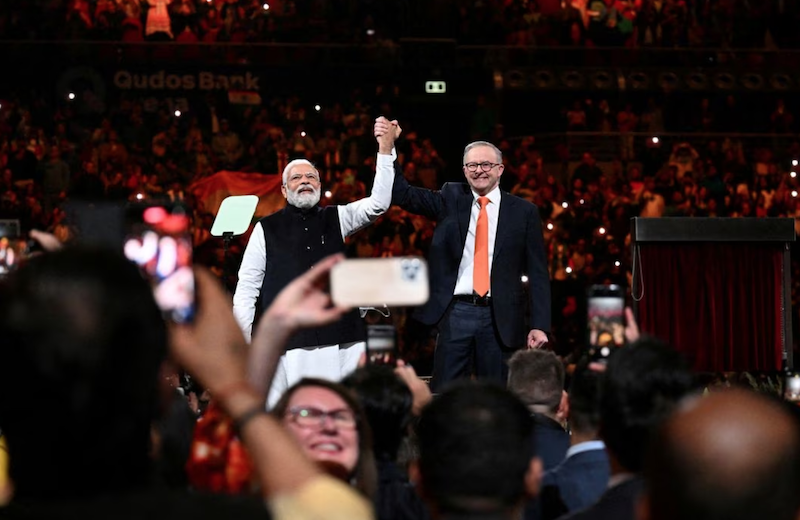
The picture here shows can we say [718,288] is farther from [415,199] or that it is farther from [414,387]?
[414,387]

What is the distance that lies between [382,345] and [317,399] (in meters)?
0.58

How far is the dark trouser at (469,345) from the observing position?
6441 millimetres

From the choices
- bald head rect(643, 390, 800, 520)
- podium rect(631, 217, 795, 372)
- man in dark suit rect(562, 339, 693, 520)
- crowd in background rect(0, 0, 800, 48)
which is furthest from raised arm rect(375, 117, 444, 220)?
crowd in background rect(0, 0, 800, 48)

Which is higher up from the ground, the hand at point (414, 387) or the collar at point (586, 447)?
the hand at point (414, 387)

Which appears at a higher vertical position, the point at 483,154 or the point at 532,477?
the point at 483,154

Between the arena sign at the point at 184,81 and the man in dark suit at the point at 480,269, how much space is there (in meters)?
11.1

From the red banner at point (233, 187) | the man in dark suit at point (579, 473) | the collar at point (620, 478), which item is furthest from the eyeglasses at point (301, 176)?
the red banner at point (233, 187)

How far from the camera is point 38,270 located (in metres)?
1.38

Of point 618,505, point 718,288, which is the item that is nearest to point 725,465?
point 618,505

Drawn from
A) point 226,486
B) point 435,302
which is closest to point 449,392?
point 226,486

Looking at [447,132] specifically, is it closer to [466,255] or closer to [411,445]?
[466,255]

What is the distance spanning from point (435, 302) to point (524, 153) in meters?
10.2

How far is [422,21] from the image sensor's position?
18.5m

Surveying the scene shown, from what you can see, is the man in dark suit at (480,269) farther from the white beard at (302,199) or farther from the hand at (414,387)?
the hand at (414,387)
